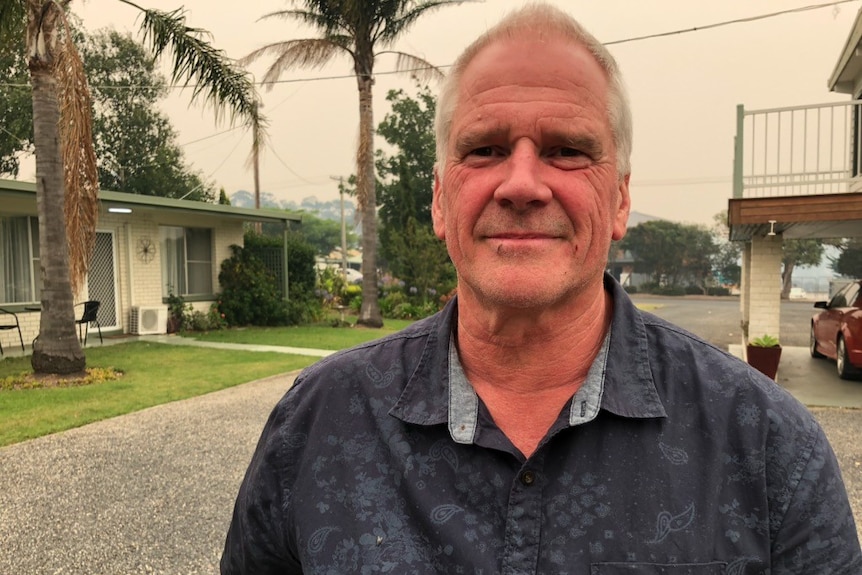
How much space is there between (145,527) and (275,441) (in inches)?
127

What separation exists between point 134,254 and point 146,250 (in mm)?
327

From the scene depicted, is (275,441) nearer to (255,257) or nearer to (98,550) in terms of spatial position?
(98,550)

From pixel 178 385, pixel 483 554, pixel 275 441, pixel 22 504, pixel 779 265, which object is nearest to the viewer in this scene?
pixel 483 554

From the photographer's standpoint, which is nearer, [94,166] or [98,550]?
[98,550]

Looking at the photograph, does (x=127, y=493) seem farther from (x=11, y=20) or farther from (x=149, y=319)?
(x=149, y=319)

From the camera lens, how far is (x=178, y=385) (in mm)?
8422

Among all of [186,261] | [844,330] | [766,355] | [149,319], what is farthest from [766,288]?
[186,261]

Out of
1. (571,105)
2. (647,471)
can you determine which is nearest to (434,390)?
(647,471)

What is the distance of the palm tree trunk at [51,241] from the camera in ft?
27.0

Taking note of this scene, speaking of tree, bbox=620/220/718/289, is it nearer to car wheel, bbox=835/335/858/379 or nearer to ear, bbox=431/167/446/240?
car wheel, bbox=835/335/858/379

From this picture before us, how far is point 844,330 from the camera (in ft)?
28.5

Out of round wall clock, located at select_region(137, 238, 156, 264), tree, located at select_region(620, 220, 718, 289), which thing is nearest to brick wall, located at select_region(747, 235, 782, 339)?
round wall clock, located at select_region(137, 238, 156, 264)

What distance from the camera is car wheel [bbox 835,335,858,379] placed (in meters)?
8.84

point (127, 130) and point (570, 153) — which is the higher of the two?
point (127, 130)
